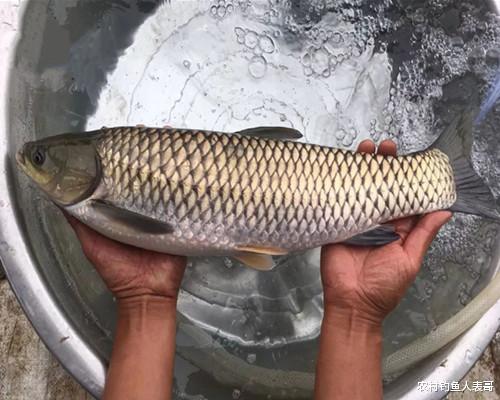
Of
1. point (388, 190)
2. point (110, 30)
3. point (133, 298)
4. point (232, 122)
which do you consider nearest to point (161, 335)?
point (133, 298)

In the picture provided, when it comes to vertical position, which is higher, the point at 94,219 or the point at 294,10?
the point at 294,10

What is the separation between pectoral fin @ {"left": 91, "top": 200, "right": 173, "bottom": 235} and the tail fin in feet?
2.11

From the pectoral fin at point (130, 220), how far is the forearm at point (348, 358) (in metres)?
0.42

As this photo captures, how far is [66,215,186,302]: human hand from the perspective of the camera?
132cm

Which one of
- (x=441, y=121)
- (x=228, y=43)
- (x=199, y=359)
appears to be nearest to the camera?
(x=199, y=359)

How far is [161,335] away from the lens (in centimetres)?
131

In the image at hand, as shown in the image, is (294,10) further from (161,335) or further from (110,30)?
(161,335)

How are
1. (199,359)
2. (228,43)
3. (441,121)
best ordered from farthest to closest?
(228,43), (441,121), (199,359)

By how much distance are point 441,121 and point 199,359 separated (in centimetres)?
98

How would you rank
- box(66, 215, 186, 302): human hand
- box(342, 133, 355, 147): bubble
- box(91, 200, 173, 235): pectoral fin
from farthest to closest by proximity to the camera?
box(342, 133, 355, 147): bubble, box(66, 215, 186, 302): human hand, box(91, 200, 173, 235): pectoral fin

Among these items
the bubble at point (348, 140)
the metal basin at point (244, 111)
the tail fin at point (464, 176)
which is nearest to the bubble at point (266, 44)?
the metal basin at point (244, 111)

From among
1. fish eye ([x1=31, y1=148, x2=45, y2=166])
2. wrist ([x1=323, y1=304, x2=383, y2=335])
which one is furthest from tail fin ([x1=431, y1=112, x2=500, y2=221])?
fish eye ([x1=31, y1=148, x2=45, y2=166])

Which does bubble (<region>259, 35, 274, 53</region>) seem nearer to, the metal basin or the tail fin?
the metal basin

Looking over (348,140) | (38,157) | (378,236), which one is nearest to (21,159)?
(38,157)
